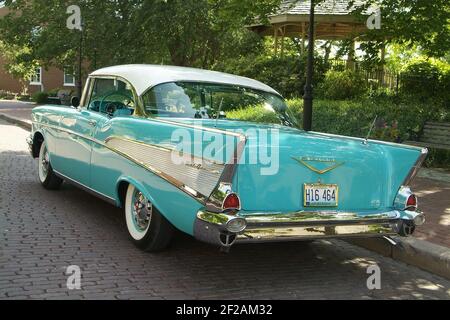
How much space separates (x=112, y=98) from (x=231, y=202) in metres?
2.83

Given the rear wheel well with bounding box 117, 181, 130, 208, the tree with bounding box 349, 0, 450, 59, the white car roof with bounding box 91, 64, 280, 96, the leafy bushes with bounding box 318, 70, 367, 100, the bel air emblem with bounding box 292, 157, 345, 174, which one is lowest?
the rear wheel well with bounding box 117, 181, 130, 208

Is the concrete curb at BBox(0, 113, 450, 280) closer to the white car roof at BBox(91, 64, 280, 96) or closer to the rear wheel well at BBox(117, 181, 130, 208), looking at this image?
the white car roof at BBox(91, 64, 280, 96)

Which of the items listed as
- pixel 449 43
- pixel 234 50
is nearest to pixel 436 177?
pixel 449 43

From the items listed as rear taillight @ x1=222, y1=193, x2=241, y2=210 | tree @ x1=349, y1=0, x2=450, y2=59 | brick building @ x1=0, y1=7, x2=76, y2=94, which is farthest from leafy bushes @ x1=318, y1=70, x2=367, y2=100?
brick building @ x1=0, y1=7, x2=76, y2=94

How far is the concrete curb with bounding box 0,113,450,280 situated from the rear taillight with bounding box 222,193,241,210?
1.83 metres

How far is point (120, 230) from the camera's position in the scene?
5883mm

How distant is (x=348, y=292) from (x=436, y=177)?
5632mm

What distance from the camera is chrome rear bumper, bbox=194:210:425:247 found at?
3967mm

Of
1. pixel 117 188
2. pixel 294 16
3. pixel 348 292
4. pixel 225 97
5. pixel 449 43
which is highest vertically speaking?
pixel 294 16

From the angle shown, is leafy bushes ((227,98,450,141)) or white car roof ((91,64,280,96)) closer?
white car roof ((91,64,280,96))

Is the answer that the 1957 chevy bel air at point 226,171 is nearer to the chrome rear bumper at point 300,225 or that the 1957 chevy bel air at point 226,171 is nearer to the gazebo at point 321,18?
the chrome rear bumper at point 300,225

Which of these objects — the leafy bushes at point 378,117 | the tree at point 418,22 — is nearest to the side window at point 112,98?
the leafy bushes at point 378,117

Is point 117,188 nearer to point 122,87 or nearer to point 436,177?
point 122,87

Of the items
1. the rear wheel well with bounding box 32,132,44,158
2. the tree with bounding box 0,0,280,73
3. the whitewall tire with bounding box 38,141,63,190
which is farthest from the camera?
the tree with bounding box 0,0,280,73
